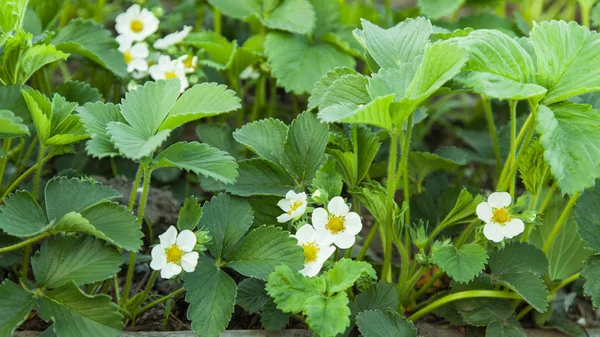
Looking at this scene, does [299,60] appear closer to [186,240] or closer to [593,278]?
[186,240]

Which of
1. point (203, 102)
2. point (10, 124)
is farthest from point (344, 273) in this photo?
point (10, 124)

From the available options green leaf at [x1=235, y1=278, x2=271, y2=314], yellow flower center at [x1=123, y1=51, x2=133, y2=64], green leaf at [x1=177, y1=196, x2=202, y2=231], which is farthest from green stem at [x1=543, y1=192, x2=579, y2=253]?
yellow flower center at [x1=123, y1=51, x2=133, y2=64]

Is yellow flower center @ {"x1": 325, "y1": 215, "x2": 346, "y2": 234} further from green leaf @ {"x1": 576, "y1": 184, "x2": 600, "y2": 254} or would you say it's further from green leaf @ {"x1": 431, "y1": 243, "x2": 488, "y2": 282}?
green leaf @ {"x1": 576, "y1": 184, "x2": 600, "y2": 254}

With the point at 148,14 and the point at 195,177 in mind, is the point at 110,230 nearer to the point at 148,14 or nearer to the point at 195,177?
the point at 195,177

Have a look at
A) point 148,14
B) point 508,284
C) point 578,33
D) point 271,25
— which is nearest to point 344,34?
point 271,25

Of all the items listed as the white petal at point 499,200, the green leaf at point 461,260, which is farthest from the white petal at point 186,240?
the white petal at point 499,200

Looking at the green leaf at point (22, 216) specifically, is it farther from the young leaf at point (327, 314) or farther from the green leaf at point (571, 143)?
the green leaf at point (571, 143)
